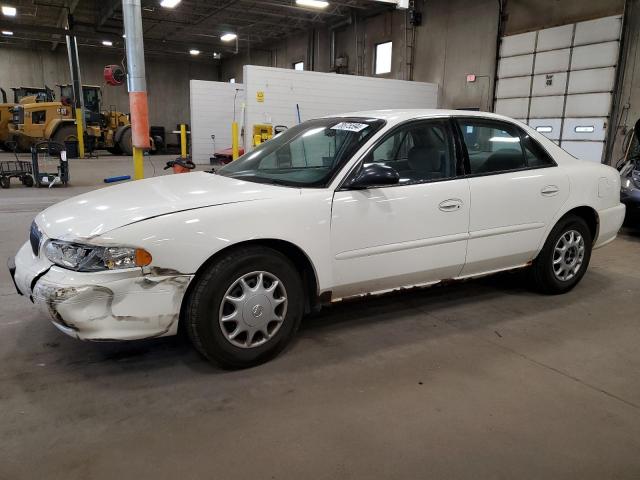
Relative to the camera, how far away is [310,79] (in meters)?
11.2

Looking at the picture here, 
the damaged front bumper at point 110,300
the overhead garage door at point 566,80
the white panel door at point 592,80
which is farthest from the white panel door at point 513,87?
the damaged front bumper at point 110,300

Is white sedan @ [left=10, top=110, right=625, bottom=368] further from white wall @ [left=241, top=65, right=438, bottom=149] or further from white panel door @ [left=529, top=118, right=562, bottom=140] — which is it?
white panel door @ [left=529, top=118, right=562, bottom=140]

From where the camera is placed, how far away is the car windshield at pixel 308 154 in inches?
111

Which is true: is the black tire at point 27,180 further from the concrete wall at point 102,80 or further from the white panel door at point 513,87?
the concrete wall at point 102,80

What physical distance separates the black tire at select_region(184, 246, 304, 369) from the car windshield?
1.61ft

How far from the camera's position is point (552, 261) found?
11.9 ft

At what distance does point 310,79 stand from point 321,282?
9344mm

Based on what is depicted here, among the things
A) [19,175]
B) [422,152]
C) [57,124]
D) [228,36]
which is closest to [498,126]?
[422,152]

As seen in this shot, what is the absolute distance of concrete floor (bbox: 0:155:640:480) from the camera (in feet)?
6.11

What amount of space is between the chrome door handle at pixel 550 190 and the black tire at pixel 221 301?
194 centimetres

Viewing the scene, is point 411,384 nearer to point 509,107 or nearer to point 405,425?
point 405,425

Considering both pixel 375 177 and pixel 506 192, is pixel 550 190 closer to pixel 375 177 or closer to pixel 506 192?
pixel 506 192

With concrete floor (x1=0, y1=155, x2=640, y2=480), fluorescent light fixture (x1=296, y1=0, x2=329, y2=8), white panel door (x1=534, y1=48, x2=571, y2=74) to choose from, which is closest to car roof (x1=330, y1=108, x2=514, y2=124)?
concrete floor (x1=0, y1=155, x2=640, y2=480)

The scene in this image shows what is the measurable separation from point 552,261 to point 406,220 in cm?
148
